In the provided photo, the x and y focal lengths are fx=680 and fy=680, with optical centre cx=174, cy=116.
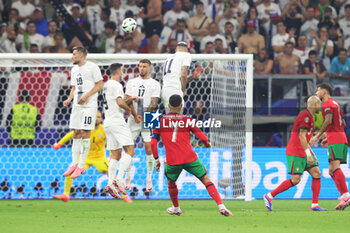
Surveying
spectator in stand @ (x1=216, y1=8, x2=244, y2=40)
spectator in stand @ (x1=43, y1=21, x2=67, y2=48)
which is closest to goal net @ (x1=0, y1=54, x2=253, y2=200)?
spectator in stand @ (x1=43, y1=21, x2=67, y2=48)

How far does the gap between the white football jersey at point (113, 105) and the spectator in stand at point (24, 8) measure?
686 centimetres

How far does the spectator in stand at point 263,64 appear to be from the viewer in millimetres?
15609

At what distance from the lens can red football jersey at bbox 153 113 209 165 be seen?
8430 millimetres

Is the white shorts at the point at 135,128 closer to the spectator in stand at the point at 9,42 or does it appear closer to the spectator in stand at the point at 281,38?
the spectator in stand at the point at 9,42

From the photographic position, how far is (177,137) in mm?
8531

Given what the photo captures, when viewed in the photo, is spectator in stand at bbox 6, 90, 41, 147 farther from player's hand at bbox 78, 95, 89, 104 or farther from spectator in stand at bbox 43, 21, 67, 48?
spectator in stand at bbox 43, 21, 67, 48

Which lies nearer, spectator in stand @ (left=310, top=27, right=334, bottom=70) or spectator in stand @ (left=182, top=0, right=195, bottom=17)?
spectator in stand @ (left=310, top=27, right=334, bottom=70)

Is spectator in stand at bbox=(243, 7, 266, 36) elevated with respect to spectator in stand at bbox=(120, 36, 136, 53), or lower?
elevated

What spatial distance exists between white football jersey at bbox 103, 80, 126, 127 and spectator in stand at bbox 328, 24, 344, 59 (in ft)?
23.4

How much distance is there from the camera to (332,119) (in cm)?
1036

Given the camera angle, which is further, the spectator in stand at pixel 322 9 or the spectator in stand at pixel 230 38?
the spectator in stand at pixel 322 9

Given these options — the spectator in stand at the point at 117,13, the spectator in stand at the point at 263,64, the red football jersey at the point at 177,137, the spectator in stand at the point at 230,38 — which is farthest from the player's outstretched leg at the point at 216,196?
the spectator in stand at the point at 117,13

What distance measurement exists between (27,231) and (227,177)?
6259 mm

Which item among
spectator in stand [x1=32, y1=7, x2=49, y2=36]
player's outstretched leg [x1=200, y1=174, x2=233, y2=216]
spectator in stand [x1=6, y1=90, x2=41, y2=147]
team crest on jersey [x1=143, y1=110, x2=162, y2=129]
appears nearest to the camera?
player's outstretched leg [x1=200, y1=174, x2=233, y2=216]
